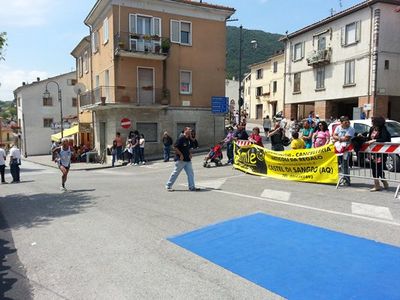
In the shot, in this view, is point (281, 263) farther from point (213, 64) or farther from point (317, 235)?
point (213, 64)

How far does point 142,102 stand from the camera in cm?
2559

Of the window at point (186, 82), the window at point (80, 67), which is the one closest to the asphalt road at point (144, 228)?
the window at point (186, 82)

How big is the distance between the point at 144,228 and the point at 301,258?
2858mm

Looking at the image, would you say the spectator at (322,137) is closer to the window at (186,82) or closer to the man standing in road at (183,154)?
the man standing in road at (183,154)

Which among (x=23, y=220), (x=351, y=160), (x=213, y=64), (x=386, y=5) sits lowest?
(x=23, y=220)

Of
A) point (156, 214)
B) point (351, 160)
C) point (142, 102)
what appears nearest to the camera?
point (156, 214)

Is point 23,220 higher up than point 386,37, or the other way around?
point 386,37

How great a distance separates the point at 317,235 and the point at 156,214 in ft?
10.7

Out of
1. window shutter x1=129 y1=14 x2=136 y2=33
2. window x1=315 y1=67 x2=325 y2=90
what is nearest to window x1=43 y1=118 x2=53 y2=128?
window shutter x1=129 y1=14 x2=136 y2=33

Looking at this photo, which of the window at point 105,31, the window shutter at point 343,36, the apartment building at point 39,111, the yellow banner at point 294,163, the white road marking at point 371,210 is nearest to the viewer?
the white road marking at point 371,210

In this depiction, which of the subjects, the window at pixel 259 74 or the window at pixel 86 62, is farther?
the window at pixel 259 74

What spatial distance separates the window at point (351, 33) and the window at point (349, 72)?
1575mm

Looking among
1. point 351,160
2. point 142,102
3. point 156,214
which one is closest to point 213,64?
point 142,102

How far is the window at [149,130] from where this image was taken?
25.8 meters
